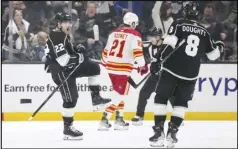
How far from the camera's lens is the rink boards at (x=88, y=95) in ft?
13.2

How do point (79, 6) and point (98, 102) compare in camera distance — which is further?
point (79, 6)

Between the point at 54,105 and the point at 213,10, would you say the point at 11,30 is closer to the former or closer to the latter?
the point at 54,105

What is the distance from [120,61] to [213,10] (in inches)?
49.9

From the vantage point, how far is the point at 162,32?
3.54 metres

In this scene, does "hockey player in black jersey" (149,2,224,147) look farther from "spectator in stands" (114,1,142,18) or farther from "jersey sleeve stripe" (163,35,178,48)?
"spectator in stands" (114,1,142,18)

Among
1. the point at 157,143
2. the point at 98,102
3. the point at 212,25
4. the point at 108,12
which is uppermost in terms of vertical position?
the point at 108,12

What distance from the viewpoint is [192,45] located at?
2.72 meters

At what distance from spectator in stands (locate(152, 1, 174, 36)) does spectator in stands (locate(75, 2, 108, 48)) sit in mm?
370

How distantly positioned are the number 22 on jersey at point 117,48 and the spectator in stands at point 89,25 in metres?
0.58

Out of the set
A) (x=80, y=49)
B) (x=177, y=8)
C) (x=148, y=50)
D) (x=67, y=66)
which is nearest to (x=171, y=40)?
(x=80, y=49)

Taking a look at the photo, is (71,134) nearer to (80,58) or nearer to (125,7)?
(80,58)

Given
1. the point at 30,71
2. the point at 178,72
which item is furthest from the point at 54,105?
the point at 178,72

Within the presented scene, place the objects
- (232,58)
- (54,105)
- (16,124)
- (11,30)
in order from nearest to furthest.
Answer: (16,124) < (11,30) < (54,105) < (232,58)

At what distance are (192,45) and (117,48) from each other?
64 centimetres
